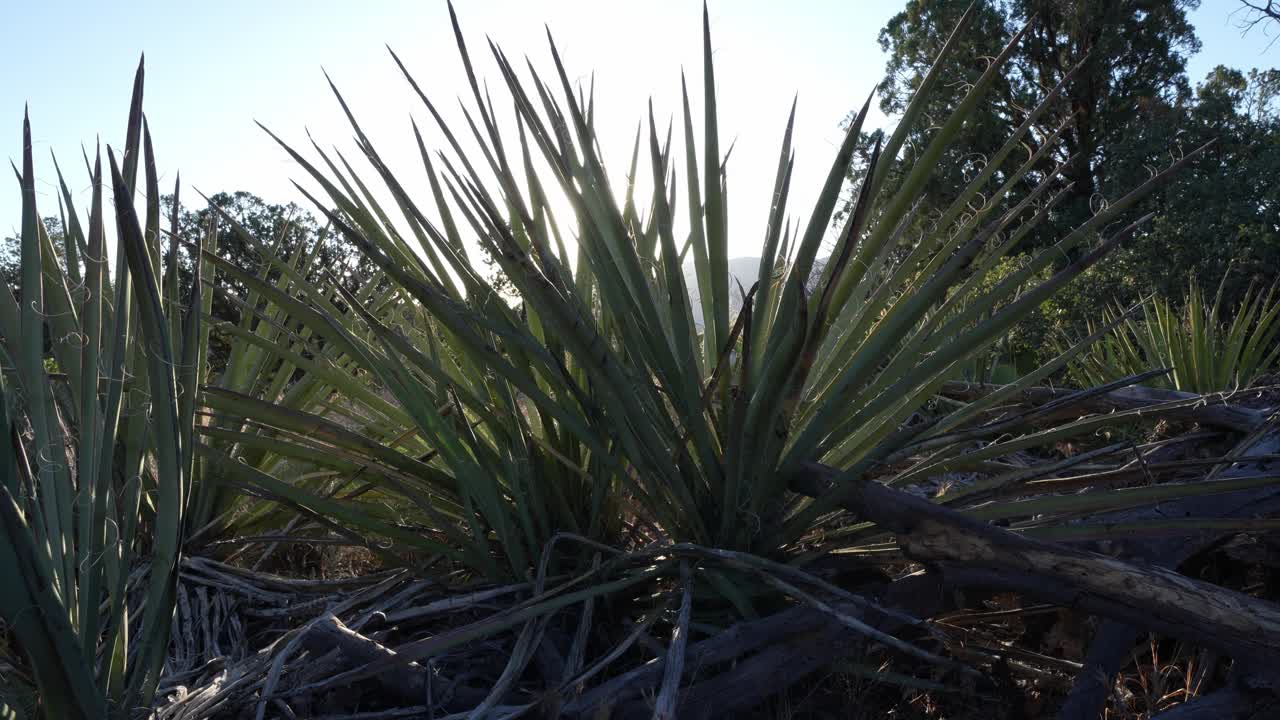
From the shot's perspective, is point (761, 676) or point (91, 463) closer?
point (91, 463)

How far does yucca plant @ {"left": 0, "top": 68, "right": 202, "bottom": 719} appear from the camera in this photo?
0.98 meters

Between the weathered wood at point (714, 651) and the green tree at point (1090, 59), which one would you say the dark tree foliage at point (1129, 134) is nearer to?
the green tree at point (1090, 59)

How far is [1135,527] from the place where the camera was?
144 cm

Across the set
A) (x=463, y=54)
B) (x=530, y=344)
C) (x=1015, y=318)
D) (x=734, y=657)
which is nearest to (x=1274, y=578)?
(x=1015, y=318)

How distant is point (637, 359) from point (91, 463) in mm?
831

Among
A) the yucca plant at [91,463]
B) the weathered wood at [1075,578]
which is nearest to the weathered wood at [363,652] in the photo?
the yucca plant at [91,463]

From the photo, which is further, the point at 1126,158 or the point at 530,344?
the point at 1126,158

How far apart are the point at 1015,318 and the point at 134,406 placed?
139 centimetres

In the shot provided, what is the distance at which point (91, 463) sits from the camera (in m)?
1.10

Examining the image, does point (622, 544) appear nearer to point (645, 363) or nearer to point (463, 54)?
point (645, 363)

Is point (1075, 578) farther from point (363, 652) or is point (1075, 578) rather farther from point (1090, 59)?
point (1090, 59)

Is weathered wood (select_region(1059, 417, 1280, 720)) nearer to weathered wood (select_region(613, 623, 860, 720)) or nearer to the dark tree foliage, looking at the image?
weathered wood (select_region(613, 623, 860, 720))

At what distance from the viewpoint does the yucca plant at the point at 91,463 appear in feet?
3.21

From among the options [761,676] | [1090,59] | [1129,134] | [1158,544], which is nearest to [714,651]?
[761,676]
